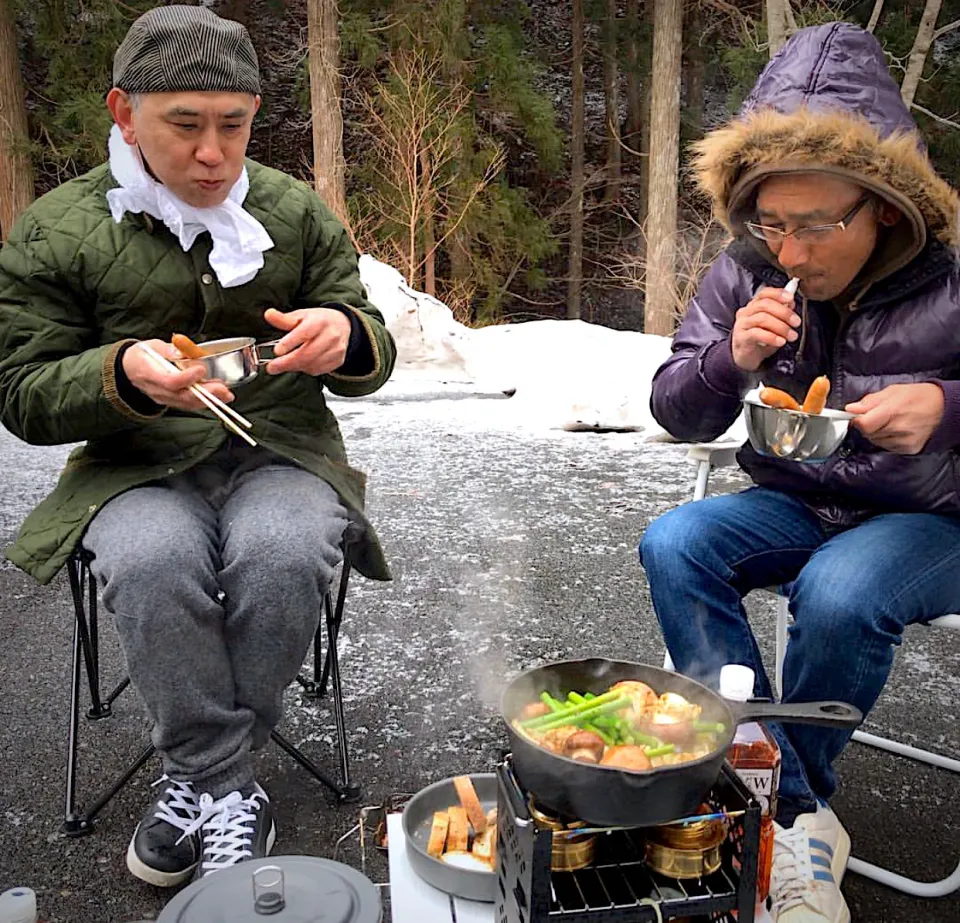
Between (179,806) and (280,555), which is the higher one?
(280,555)

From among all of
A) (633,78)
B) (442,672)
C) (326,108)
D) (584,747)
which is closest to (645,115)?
(633,78)

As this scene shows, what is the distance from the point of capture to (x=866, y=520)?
6.20ft

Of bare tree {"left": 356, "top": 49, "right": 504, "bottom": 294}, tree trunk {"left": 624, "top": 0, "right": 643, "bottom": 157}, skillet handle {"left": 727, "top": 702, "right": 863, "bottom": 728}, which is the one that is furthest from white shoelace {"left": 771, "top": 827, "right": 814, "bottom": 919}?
tree trunk {"left": 624, "top": 0, "right": 643, "bottom": 157}

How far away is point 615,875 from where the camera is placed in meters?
1.31

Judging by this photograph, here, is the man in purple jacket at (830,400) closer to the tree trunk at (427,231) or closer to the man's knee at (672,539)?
the man's knee at (672,539)

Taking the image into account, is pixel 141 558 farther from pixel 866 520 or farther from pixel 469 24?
pixel 469 24

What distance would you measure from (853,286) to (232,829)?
1563 millimetres

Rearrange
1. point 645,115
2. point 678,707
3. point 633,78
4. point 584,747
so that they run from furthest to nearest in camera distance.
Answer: point 633,78, point 645,115, point 678,707, point 584,747

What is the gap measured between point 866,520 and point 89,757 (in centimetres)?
185

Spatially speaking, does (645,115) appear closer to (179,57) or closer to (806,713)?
(179,57)

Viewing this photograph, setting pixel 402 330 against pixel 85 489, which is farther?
pixel 402 330

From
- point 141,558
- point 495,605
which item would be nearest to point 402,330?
point 495,605

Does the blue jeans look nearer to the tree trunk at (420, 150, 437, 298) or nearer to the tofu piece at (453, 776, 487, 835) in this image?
the tofu piece at (453, 776, 487, 835)

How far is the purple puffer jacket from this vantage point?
1710 mm
